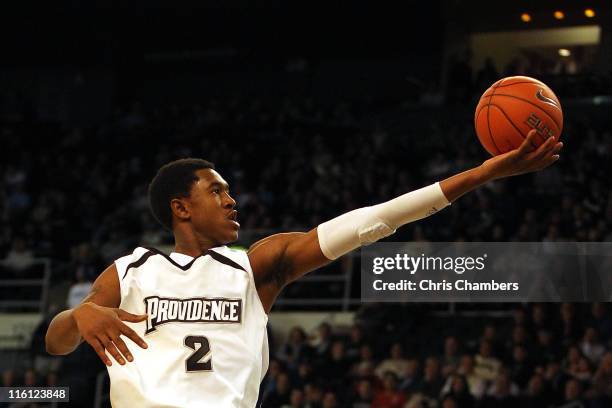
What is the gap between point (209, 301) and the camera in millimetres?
3279

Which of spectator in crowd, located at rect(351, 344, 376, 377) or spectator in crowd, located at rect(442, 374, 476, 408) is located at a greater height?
spectator in crowd, located at rect(351, 344, 376, 377)

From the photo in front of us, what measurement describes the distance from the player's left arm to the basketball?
264mm

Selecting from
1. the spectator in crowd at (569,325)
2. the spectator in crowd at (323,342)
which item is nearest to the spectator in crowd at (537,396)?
the spectator in crowd at (569,325)

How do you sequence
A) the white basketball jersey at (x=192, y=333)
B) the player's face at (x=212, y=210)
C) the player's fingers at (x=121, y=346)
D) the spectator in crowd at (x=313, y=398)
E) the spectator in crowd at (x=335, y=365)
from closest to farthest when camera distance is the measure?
the player's fingers at (x=121, y=346) → the white basketball jersey at (x=192, y=333) → the player's face at (x=212, y=210) → the spectator in crowd at (x=313, y=398) → the spectator in crowd at (x=335, y=365)

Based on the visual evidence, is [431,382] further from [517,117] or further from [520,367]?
[517,117]

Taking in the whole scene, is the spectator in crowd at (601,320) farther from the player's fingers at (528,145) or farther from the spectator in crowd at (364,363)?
the player's fingers at (528,145)

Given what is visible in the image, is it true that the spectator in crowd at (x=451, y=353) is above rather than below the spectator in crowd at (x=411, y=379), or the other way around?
above

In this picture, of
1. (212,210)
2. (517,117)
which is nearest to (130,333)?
(212,210)

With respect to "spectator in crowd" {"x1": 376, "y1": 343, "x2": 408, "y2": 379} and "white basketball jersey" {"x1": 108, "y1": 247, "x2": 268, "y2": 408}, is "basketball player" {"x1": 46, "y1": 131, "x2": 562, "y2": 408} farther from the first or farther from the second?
"spectator in crowd" {"x1": 376, "y1": 343, "x2": 408, "y2": 379}

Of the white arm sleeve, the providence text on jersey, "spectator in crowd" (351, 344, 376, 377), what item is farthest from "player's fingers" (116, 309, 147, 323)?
"spectator in crowd" (351, 344, 376, 377)

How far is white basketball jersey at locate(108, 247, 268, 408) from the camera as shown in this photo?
319 cm

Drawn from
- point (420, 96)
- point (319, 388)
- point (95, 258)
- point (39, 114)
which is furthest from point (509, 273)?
point (39, 114)

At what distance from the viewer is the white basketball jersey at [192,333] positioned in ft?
10.5

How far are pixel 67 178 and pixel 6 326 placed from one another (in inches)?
142
